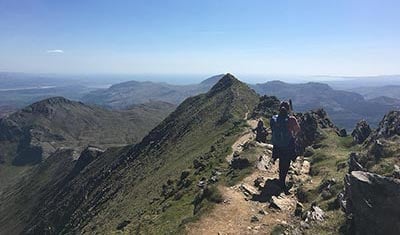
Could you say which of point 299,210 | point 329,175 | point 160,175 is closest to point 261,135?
point 329,175

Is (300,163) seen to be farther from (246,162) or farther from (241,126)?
(241,126)

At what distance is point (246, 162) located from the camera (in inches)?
1442

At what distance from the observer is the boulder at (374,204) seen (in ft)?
55.8

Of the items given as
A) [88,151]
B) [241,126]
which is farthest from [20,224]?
[241,126]

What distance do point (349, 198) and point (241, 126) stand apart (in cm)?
4870

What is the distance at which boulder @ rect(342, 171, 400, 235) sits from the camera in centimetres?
1702

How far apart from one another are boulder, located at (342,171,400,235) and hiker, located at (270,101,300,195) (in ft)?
28.3

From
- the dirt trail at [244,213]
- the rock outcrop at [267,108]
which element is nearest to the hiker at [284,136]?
the dirt trail at [244,213]

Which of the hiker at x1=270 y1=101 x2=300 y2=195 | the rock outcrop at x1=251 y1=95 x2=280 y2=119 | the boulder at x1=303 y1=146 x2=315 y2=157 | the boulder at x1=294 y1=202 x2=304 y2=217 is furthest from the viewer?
the rock outcrop at x1=251 y1=95 x2=280 y2=119

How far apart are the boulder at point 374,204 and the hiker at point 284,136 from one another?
28.3 feet

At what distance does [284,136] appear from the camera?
27.3 metres

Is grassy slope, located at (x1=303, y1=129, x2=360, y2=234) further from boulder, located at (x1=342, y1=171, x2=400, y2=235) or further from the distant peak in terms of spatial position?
the distant peak

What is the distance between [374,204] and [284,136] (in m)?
10.3

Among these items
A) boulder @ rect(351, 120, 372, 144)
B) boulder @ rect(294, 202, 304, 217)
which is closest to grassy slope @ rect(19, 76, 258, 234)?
boulder @ rect(294, 202, 304, 217)
